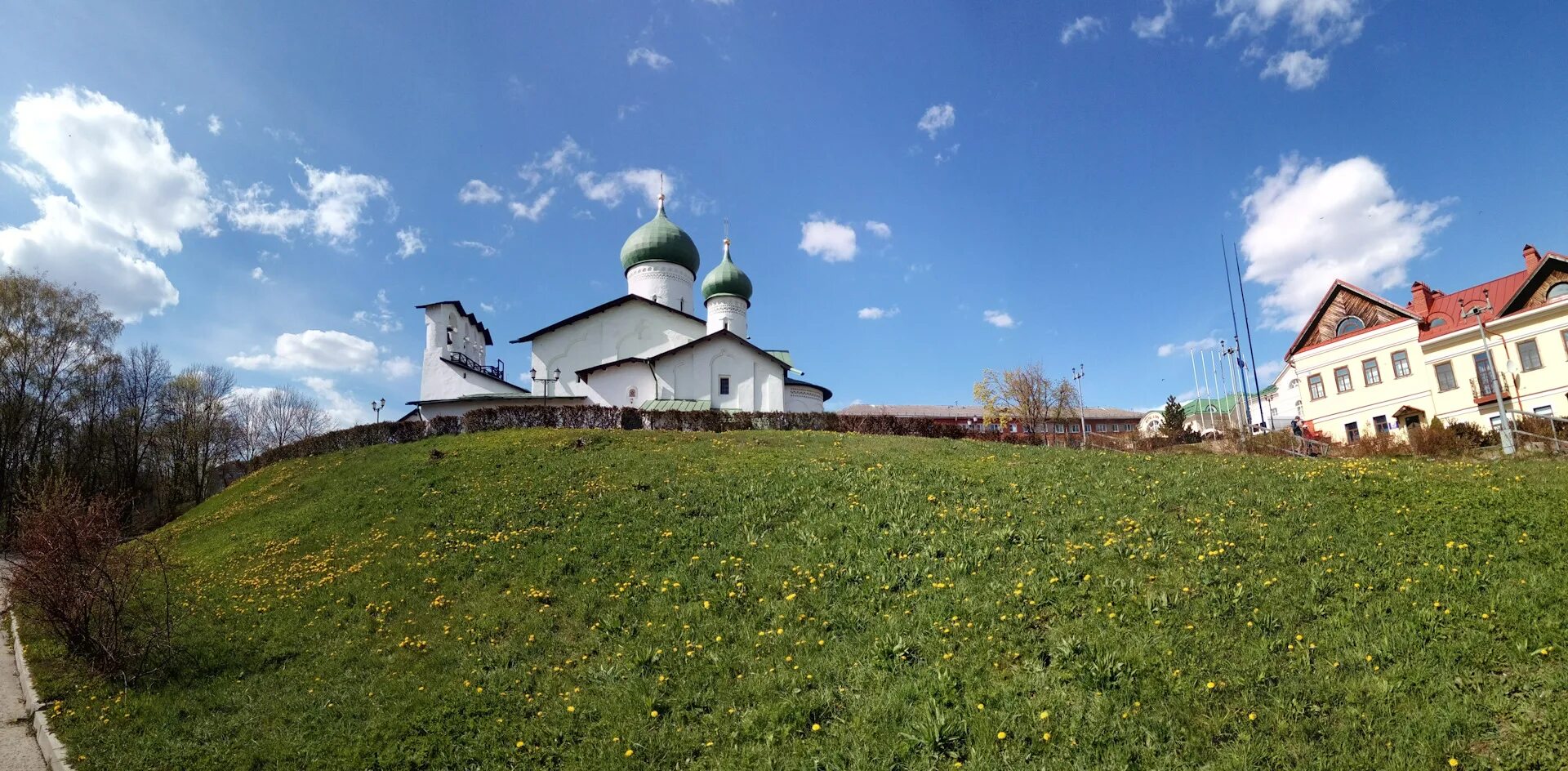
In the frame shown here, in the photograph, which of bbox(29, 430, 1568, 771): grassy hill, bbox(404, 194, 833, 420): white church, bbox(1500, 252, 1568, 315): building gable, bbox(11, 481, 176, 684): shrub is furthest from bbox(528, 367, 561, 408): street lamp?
bbox(1500, 252, 1568, 315): building gable

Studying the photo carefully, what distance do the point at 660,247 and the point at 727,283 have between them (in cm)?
429

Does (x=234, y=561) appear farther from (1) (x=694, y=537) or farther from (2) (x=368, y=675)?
(1) (x=694, y=537)

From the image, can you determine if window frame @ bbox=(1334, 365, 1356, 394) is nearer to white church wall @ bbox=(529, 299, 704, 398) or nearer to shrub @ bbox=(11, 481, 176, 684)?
white church wall @ bbox=(529, 299, 704, 398)

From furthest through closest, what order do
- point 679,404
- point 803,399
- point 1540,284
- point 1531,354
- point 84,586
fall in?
1. point 803,399
2. point 679,404
3. point 1531,354
4. point 1540,284
5. point 84,586

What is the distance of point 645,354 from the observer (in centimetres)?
3916

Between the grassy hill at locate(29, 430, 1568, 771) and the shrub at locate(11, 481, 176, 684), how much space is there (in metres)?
0.43

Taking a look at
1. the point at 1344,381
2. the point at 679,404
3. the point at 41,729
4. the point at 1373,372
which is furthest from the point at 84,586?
the point at 1344,381

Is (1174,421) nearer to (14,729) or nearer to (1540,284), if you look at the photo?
(1540,284)

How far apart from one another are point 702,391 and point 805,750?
28.7 m

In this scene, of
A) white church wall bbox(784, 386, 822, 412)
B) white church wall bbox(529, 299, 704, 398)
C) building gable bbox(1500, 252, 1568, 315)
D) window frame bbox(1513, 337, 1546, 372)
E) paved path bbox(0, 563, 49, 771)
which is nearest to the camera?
paved path bbox(0, 563, 49, 771)

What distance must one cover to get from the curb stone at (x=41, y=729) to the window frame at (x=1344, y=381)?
1665 inches

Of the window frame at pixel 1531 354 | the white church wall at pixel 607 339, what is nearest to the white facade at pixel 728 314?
the white church wall at pixel 607 339

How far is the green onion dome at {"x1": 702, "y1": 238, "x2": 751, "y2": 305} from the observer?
42.7m

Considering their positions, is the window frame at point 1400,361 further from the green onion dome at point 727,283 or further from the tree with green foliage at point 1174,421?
the green onion dome at point 727,283
